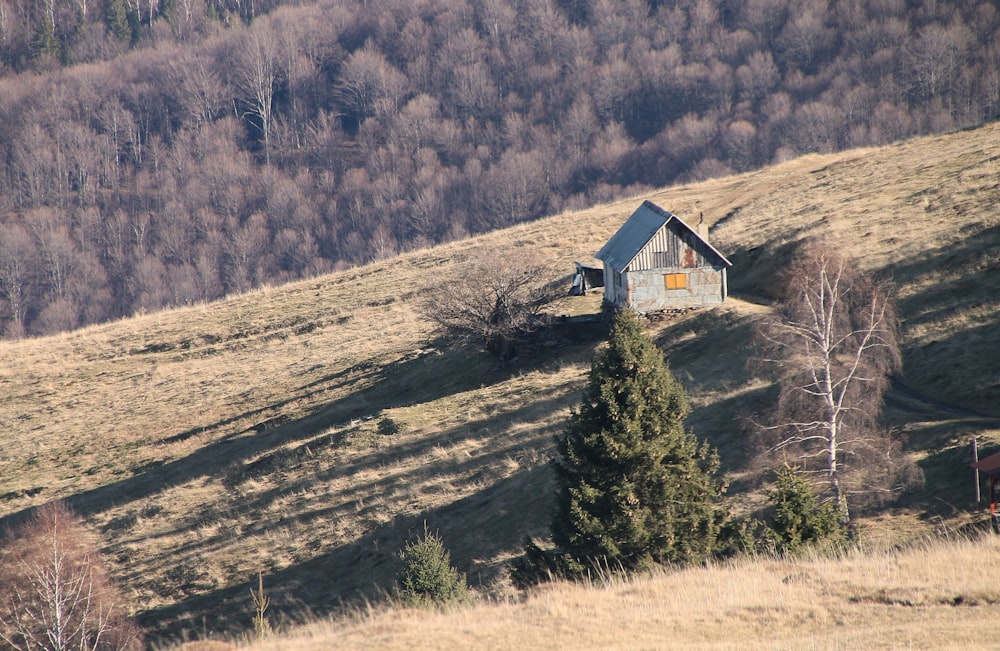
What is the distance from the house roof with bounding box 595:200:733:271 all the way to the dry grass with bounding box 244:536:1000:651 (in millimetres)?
28586

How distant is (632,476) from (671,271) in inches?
992

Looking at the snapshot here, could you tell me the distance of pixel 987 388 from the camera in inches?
1150

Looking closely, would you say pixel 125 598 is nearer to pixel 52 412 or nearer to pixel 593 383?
pixel 593 383

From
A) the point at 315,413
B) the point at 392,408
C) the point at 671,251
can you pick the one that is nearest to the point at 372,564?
the point at 392,408

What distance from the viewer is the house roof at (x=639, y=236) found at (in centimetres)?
4578

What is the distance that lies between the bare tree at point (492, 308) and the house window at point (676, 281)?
6312mm

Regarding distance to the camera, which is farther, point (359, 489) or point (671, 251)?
point (671, 251)

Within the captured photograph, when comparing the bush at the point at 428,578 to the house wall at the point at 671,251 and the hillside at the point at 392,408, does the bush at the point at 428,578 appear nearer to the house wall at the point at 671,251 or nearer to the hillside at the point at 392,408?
the hillside at the point at 392,408

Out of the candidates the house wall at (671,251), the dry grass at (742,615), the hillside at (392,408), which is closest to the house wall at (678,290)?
the house wall at (671,251)

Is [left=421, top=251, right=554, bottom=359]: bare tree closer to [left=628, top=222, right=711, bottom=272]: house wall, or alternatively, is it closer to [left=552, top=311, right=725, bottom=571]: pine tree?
[left=628, top=222, right=711, bottom=272]: house wall

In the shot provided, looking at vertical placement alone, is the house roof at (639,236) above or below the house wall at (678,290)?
above

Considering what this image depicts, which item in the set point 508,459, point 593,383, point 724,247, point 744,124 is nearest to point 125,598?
point 508,459

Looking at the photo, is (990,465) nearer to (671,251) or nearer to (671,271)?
(671,271)

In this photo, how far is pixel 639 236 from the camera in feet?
157
